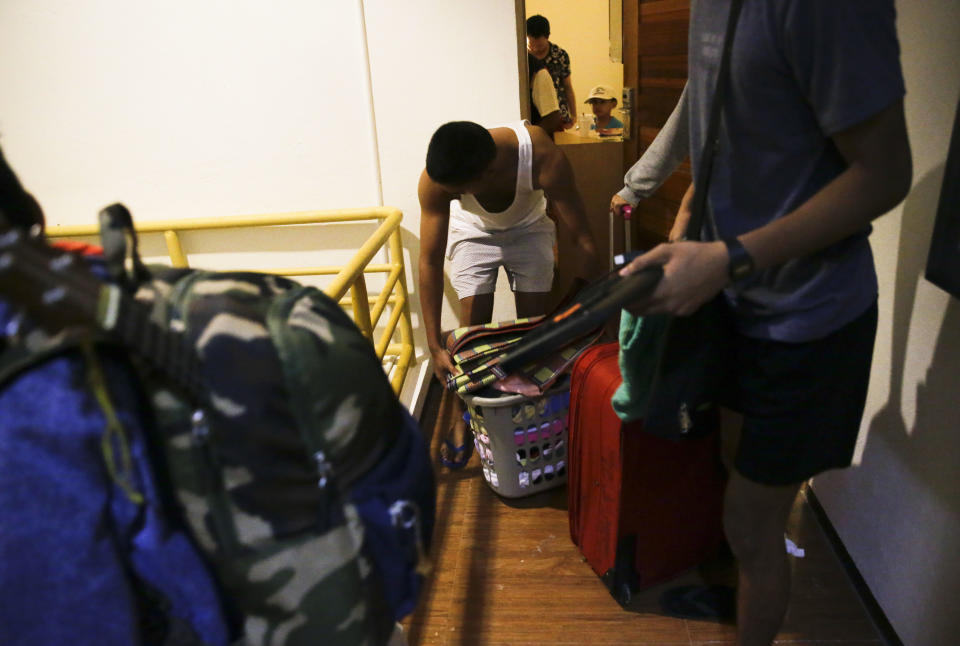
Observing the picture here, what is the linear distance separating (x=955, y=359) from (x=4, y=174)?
5.06ft

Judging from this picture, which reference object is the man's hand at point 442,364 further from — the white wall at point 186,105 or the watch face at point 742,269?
the watch face at point 742,269

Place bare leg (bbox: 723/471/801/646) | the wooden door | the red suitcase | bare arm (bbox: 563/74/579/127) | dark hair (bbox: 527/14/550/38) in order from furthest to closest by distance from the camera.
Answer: bare arm (bbox: 563/74/579/127), dark hair (bbox: 527/14/550/38), the wooden door, the red suitcase, bare leg (bbox: 723/471/801/646)

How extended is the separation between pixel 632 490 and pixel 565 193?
102 cm

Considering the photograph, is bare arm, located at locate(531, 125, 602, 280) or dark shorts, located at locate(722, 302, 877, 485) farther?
bare arm, located at locate(531, 125, 602, 280)

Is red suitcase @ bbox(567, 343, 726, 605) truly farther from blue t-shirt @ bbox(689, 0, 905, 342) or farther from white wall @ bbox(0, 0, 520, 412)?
white wall @ bbox(0, 0, 520, 412)

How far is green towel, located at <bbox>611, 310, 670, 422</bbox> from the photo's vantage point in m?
1.17

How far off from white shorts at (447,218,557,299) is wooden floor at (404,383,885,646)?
2.70 feet

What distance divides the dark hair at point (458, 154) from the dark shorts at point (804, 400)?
1011 millimetres

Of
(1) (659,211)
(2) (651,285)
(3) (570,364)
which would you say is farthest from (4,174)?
(1) (659,211)

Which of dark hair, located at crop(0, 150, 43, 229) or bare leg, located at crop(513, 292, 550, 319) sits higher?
dark hair, located at crop(0, 150, 43, 229)

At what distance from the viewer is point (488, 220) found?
2.25m

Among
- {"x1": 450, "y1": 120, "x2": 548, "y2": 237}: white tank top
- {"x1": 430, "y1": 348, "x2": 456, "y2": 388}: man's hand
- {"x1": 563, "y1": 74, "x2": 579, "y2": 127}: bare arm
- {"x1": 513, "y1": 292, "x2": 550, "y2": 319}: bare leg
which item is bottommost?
{"x1": 430, "y1": 348, "x2": 456, "y2": 388}: man's hand

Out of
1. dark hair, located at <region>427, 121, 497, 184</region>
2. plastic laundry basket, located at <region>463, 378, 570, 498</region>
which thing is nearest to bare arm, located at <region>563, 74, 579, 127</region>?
dark hair, located at <region>427, 121, 497, 184</region>

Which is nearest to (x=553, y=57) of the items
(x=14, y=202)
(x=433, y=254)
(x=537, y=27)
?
(x=537, y=27)
